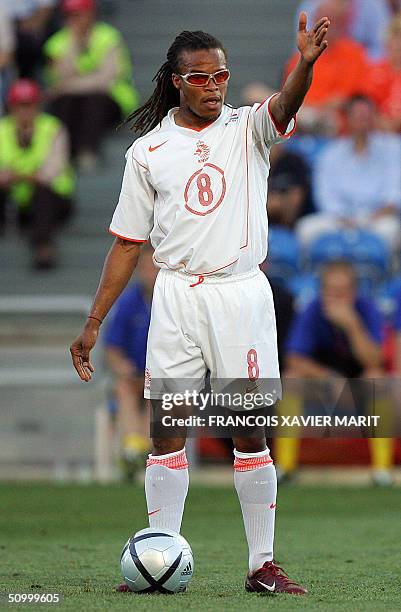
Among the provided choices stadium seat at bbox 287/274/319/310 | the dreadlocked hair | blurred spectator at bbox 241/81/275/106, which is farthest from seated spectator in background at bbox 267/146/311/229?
the dreadlocked hair

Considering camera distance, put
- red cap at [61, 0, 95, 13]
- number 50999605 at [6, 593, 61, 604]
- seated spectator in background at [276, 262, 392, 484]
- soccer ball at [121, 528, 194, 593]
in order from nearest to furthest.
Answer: number 50999605 at [6, 593, 61, 604]
soccer ball at [121, 528, 194, 593]
seated spectator in background at [276, 262, 392, 484]
red cap at [61, 0, 95, 13]

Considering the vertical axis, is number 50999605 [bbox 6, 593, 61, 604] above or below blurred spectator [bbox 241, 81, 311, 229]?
below

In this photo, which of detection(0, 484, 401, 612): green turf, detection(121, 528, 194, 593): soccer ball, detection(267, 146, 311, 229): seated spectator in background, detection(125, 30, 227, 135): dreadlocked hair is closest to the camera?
detection(0, 484, 401, 612): green turf

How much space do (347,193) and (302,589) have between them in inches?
347

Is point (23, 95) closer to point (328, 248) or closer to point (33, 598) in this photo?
point (328, 248)

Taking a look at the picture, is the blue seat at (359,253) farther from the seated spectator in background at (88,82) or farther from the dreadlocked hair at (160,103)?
the dreadlocked hair at (160,103)

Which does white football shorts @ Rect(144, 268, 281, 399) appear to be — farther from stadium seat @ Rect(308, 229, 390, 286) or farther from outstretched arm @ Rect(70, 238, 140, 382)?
stadium seat @ Rect(308, 229, 390, 286)

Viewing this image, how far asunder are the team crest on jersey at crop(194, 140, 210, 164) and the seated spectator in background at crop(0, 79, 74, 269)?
8.93 meters

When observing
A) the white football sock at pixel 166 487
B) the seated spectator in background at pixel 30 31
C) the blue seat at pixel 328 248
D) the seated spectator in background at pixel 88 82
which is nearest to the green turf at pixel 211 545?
the white football sock at pixel 166 487

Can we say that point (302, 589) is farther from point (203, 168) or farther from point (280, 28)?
point (280, 28)

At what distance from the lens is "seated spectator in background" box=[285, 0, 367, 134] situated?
14.8 metres

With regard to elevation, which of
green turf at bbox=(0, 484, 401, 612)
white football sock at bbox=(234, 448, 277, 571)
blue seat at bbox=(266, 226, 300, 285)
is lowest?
green turf at bbox=(0, 484, 401, 612)

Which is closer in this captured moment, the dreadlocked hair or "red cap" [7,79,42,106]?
the dreadlocked hair

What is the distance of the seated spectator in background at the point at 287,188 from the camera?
1350cm
